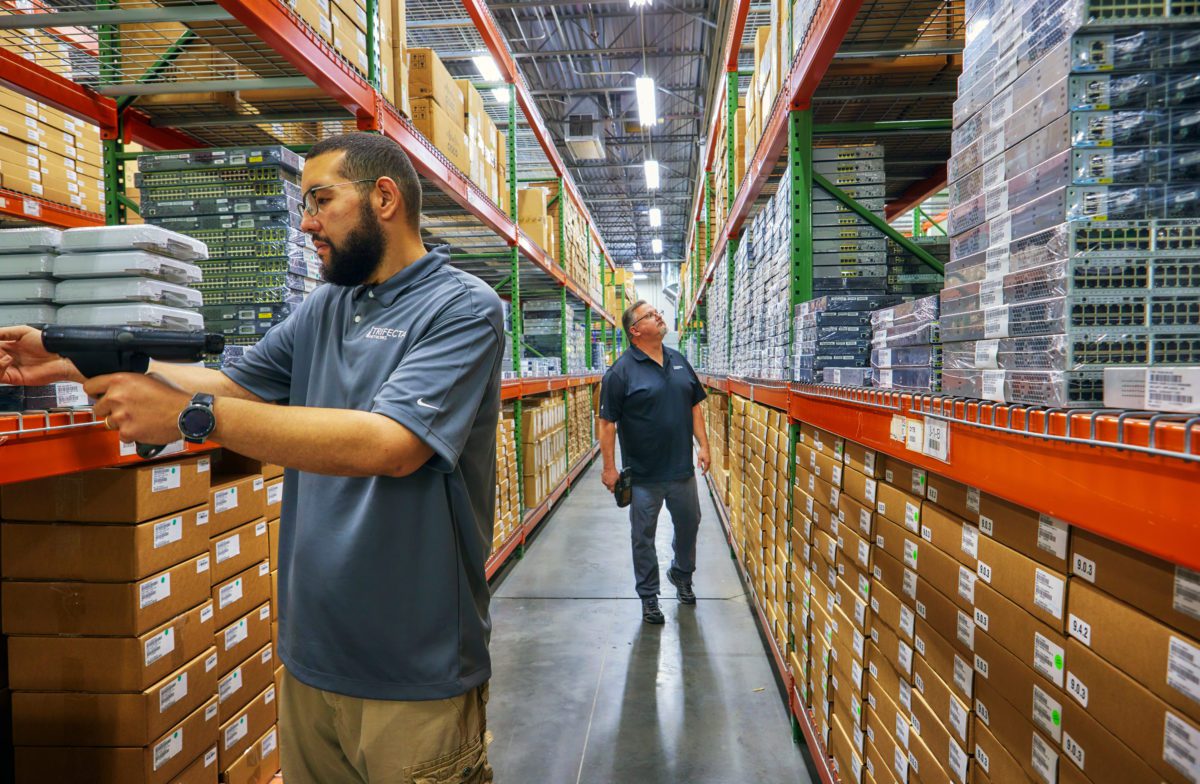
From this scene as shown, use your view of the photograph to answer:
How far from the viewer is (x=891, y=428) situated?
1.59m

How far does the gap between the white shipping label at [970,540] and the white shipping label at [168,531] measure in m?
2.02

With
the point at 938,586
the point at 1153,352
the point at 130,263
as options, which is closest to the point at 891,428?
the point at 938,586

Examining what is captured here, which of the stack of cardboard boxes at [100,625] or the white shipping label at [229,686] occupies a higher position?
the stack of cardboard boxes at [100,625]

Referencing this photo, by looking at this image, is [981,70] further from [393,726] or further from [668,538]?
[668,538]

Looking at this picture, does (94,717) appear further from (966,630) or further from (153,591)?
(966,630)

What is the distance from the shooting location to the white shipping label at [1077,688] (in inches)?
40.4

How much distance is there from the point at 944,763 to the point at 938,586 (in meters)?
0.39

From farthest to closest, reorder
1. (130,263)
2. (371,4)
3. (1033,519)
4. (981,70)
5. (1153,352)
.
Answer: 1. (371,4)
2. (130,263)
3. (981,70)
4. (1033,519)
5. (1153,352)

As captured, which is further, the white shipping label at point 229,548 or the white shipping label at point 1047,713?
the white shipping label at point 229,548

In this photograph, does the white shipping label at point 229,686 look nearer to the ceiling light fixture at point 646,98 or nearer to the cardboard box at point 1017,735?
the cardboard box at point 1017,735

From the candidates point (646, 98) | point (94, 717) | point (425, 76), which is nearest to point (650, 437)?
point (425, 76)

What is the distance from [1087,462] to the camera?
0.85 metres

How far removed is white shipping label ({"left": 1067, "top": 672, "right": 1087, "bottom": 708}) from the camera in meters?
1.03

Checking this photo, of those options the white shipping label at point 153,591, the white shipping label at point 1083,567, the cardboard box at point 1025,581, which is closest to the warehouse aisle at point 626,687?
the white shipping label at point 153,591
